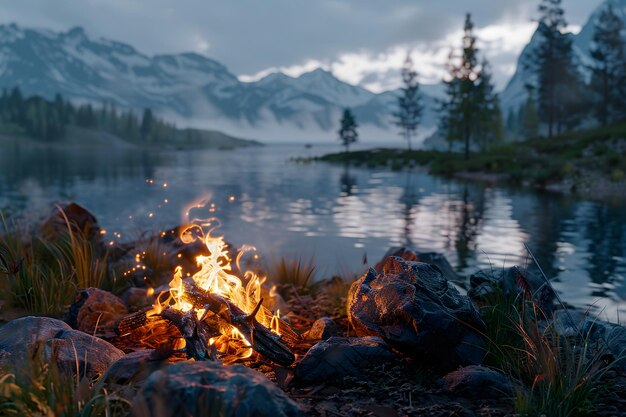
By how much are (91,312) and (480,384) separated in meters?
4.28

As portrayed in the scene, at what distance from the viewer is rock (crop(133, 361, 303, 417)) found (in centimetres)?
312

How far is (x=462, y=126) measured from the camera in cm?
6538

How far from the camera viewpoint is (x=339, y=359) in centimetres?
489

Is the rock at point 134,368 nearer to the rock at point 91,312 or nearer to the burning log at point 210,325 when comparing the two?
the burning log at point 210,325

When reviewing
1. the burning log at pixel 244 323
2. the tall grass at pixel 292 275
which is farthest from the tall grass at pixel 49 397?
the tall grass at pixel 292 275

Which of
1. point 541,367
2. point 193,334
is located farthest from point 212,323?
point 541,367

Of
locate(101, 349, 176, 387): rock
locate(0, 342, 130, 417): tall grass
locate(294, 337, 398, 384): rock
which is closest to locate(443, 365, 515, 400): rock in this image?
locate(294, 337, 398, 384): rock

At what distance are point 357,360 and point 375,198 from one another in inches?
1066

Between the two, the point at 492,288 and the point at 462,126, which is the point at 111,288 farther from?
the point at 462,126

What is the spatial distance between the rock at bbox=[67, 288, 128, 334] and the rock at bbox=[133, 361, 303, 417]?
318 centimetres

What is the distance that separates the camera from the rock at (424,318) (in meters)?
4.98

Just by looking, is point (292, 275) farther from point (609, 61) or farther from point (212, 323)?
point (609, 61)

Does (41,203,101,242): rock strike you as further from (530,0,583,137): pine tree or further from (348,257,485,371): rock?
(530,0,583,137): pine tree

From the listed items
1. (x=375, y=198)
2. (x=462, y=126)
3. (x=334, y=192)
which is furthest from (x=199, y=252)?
(x=462, y=126)
